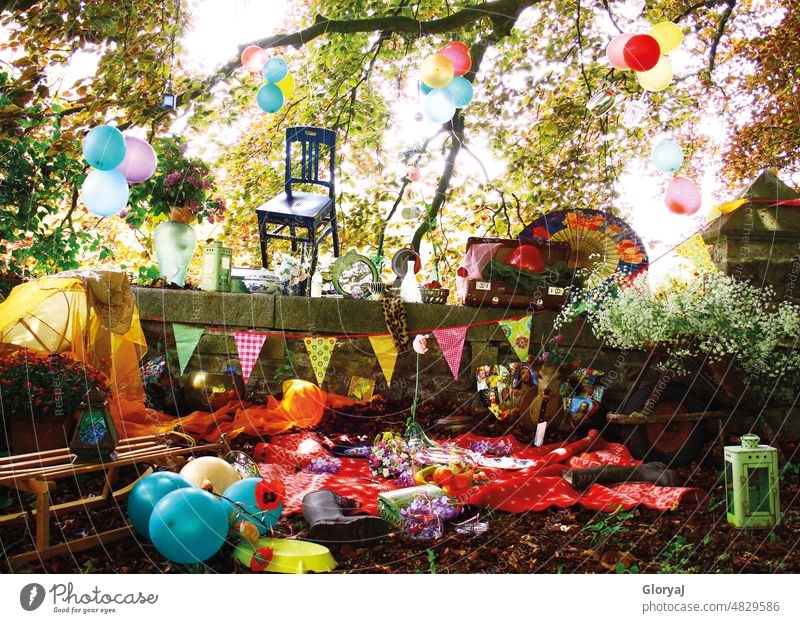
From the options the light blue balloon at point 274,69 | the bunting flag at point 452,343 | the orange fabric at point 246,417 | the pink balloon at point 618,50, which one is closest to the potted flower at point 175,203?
the light blue balloon at point 274,69

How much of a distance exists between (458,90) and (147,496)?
2952 millimetres

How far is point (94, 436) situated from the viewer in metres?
2.83

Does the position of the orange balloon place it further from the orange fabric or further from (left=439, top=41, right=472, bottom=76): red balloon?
the orange fabric

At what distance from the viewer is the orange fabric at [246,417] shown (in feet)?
13.9

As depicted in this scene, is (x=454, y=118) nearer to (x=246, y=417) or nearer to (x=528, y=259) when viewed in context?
(x=528, y=259)

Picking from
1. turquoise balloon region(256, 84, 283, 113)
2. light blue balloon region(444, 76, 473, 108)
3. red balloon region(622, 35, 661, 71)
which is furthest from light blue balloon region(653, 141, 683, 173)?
turquoise balloon region(256, 84, 283, 113)

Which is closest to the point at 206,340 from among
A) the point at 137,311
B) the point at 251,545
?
the point at 137,311

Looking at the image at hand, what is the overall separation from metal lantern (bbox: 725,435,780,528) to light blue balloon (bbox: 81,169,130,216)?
305 centimetres

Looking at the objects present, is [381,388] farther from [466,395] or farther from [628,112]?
[628,112]

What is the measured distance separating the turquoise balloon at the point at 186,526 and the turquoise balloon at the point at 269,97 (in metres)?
2.79

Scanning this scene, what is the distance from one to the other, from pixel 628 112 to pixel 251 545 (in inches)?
122

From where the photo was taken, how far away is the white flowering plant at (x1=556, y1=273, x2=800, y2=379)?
12.7ft

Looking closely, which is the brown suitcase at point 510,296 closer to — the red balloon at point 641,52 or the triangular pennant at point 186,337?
the red balloon at point 641,52

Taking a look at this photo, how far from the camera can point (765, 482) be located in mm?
3064
